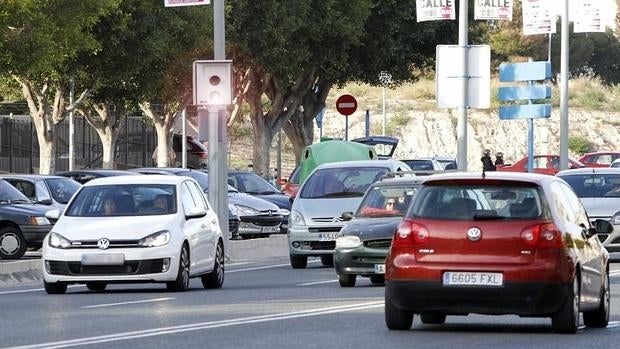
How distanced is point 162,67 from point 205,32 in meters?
1.54

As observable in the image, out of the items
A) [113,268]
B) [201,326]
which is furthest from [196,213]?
[201,326]

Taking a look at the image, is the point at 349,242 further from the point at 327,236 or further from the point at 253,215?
the point at 253,215

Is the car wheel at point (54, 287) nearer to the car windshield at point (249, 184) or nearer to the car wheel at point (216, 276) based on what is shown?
the car wheel at point (216, 276)

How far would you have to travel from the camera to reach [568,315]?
16750 millimetres

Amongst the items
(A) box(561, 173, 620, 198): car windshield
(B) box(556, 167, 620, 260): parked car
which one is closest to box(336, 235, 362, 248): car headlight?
(B) box(556, 167, 620, 260): parked car

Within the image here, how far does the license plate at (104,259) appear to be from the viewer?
917 inches

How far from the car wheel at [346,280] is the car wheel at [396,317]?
7632 mm

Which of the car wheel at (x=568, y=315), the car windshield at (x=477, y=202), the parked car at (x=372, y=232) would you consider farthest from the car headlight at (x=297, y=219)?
the car wheel at (x=568, y=315)

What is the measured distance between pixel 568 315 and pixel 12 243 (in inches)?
701

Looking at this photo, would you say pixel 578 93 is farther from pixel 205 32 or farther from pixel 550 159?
pixel 205 32

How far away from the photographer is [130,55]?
50.3 metres

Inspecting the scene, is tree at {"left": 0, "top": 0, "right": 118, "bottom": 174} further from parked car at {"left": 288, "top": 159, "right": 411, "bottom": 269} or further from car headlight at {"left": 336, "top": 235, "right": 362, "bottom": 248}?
car headlight at {"left": 336, "top": 235, "right": 362, "bottom": 248}

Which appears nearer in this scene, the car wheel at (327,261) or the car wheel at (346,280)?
the car wheel at (346,280)

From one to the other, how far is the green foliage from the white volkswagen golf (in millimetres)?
83004
